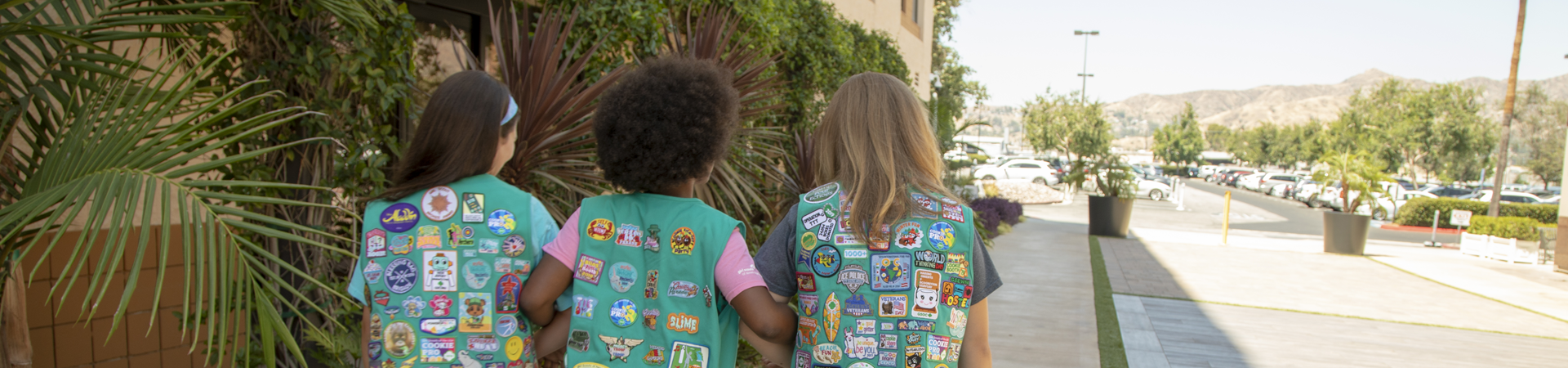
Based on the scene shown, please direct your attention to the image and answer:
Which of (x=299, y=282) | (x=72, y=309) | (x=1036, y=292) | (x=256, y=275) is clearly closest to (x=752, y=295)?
(x=256, y=275)

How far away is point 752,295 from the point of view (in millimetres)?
1681

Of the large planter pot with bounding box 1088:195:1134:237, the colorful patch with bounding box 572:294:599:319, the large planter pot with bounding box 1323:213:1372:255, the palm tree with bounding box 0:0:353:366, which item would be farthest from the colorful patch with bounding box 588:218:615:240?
the large planter pot with bounding box 1323:213:1372:255

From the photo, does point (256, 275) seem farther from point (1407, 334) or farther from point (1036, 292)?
point (1407, 334)

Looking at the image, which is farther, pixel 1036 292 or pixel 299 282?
pixel 1036 292

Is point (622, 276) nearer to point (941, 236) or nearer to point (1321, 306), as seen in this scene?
point (941, 236)

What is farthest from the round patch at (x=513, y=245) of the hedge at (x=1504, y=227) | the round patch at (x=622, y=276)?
the hedge at (x=1504, y=227)

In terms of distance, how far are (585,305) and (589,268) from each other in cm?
8

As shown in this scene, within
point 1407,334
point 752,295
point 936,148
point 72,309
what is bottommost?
point 1407,334

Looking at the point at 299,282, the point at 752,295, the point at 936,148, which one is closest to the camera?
the point at 752,295

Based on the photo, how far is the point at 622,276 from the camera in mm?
1686

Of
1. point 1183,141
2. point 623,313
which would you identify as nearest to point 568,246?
point 623,313

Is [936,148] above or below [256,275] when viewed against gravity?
above

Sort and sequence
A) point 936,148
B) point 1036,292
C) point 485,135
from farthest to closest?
point 1036,292, point 936,148, point 485,135

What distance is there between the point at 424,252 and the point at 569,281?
32 centimetres
